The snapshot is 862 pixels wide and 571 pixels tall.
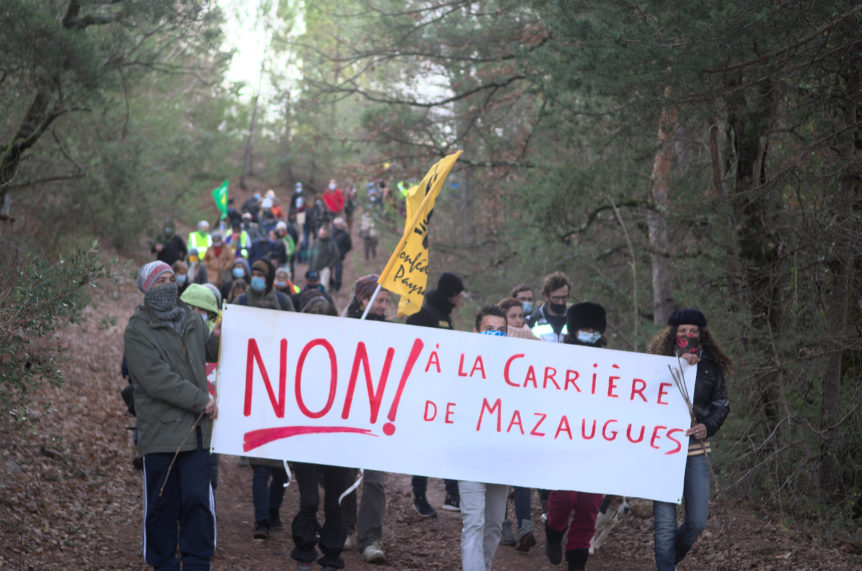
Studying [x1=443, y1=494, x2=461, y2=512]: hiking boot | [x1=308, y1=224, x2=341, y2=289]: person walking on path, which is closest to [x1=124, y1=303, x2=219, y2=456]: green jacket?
[x1=443, y1=494, x2=461, y2=512]: hiking boot

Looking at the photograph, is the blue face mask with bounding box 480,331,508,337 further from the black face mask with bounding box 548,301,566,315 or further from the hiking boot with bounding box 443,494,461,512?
the hiking boot with bounding box 443,494,461,512

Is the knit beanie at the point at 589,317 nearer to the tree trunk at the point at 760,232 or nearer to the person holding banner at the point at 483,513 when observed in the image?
the person holding banner at the point at 483,513

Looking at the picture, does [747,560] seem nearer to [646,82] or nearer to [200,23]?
[646,82]

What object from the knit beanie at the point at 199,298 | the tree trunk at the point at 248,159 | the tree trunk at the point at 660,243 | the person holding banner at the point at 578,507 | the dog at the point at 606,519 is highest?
the tree trunk at the point at 248,159

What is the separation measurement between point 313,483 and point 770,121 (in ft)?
17.4

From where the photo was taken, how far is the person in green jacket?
538 centimetres

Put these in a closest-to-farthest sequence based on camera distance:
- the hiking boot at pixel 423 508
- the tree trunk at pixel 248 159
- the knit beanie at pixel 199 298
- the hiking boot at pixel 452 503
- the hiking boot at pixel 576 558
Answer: the hiking boot at pixel 576 558 < the knit beanie at pixel 199 298 < the hiking boot at pixel 423 508 < the hiking boot at pixel 452 503 < the tree trunk at pixel 248 159

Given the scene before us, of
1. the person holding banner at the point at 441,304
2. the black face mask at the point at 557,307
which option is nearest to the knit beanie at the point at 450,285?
the person holding banner at the point at 441,304

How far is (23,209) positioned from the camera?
11938mm

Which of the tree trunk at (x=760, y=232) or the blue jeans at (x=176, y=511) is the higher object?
the tree trunk at (x=760, y=232)

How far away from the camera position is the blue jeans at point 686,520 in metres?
6.04

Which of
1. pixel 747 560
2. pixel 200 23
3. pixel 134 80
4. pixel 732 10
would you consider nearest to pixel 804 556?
pixel 747 560

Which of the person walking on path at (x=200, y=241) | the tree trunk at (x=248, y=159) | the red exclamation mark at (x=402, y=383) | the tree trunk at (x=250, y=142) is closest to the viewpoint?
the red exclamation mark at (x=402, y=383)

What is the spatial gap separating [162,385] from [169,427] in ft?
0.90
